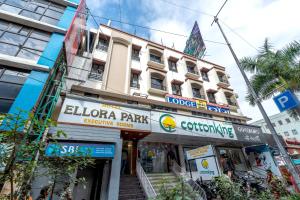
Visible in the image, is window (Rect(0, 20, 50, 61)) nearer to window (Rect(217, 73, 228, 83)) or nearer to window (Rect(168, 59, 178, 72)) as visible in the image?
window (Rect(168, 59, 178, 72))

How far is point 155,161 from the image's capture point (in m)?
12.2

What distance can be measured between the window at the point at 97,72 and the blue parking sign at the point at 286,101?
39.4 feet

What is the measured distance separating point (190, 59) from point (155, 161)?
13.9m

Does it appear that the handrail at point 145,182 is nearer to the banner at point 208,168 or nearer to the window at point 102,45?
the banner at point 208,168

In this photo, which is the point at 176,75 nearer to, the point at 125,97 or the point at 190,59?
the point at 190,59

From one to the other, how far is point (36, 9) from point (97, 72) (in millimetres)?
6255

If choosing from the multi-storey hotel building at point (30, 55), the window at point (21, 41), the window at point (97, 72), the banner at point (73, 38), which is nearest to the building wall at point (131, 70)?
the window at point (97, 72)

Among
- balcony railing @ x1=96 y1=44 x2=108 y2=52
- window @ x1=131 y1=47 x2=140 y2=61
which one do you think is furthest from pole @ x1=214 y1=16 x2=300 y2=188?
balcony railing @ x1=96 y1=44 x2=108 y2=52

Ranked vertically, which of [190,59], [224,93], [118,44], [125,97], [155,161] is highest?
[190,59]

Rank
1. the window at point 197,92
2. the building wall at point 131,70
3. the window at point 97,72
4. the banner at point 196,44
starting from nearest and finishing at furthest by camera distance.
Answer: the building wall at point 131,70
the window at point 97,72
the window at point 197,92
the banner at point 196,44

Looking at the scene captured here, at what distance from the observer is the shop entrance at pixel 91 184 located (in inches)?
351

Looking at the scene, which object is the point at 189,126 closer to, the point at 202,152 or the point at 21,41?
the point at 202,152

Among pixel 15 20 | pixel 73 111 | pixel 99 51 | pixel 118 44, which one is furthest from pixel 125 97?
pixel 15 20

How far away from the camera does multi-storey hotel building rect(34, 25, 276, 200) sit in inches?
333
